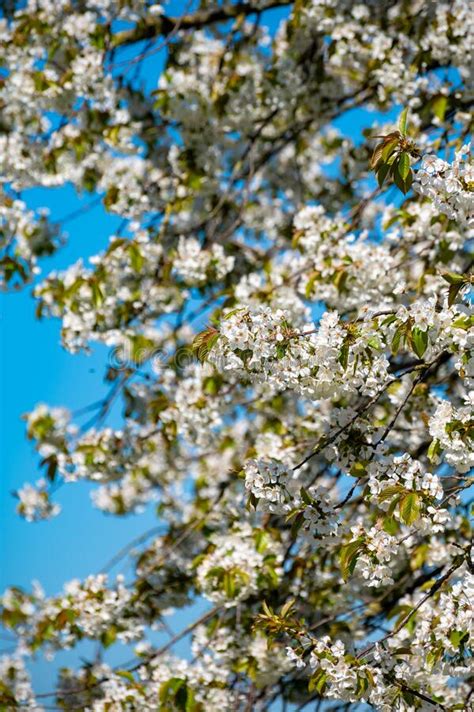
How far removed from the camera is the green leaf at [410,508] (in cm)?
210

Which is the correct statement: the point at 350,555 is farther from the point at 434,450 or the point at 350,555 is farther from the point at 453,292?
the point at 453,292

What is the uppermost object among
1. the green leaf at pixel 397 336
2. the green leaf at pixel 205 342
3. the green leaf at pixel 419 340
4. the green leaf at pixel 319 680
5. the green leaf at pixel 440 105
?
the green leaf at pixel 440 105

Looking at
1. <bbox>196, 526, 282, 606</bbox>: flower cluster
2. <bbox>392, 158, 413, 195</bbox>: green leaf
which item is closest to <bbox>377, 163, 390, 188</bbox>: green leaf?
<bbox>392, 158, 413, 195</bbox>: green leaf

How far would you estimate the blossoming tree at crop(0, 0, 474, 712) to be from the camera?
2230 millimetres

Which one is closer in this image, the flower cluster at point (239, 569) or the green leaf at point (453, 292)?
the green leaf at point (453, 292)

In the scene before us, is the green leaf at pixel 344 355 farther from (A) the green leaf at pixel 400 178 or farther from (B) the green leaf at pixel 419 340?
(A) the green leaf at pixel 400 178

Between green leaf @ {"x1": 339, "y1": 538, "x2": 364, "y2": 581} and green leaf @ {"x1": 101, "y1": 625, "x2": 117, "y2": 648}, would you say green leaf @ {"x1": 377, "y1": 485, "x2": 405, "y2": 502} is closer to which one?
green leaf @ {"x1": 339, "y1": 538, "x2": 364, "y2": 581}

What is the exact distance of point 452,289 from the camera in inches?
83.7

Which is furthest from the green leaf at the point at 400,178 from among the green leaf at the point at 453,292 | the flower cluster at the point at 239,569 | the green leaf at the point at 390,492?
the flower cluster at the point at 239,569

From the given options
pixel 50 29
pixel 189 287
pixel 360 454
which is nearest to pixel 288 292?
pixel 189 287

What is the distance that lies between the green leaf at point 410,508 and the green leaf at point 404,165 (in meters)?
0.82

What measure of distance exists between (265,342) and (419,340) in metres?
0.40

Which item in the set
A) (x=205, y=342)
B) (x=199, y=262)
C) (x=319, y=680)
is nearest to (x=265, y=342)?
(x=205, y=342)

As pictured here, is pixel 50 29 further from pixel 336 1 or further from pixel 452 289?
pixel 452 289
